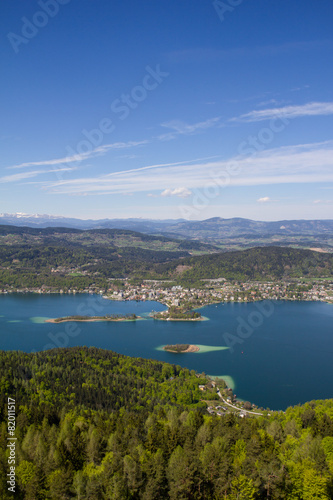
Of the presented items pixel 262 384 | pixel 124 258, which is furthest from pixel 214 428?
pixel 124 258

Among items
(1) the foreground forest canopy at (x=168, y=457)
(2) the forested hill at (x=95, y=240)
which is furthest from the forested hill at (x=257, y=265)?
(1) the foreground forest canopy at (x=168, y=457)

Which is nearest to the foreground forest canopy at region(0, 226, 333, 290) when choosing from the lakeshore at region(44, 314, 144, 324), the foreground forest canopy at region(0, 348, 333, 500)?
the lakeshore at region(44, 314, 144, 324)

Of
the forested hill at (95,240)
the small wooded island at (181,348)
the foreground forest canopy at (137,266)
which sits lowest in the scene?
the small wooded island at (181,348)

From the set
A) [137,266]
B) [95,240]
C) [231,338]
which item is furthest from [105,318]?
[95,240]

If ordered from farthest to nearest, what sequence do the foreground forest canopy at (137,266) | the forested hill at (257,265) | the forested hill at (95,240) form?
the forested hill at (95,240)
the forested hill at (257,265)
the foreground forest canopy at (137,266)

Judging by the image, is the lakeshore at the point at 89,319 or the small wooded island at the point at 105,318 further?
the small wooded island at the point at 105,318

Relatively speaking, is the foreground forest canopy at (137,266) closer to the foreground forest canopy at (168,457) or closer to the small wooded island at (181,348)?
the small wooded island at (181,348)
